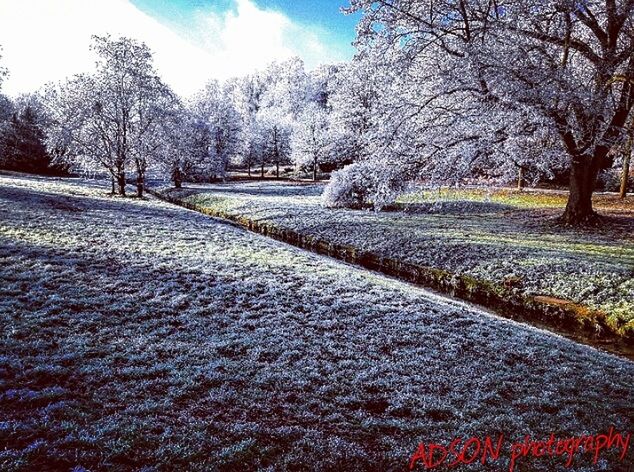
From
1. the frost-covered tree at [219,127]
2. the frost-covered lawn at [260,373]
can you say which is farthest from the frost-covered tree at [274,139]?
the frost-covered lawn at [260,373]

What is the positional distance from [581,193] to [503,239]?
5831 millimetres

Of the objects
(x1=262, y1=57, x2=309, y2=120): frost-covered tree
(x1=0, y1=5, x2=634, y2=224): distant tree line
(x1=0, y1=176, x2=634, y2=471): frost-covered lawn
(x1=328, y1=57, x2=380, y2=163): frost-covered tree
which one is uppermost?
(x1=262, y1=57, x2=309, y2=120): frost-covered tree

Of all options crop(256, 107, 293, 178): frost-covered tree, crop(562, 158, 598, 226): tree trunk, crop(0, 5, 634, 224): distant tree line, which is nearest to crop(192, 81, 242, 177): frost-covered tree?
crop(256, 107, 293, 178): frost-covered tree

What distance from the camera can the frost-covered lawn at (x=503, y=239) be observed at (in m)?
15.1

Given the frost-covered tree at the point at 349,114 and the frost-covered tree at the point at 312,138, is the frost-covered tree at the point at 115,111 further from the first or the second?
the frost-covered tree at the point at 312,138

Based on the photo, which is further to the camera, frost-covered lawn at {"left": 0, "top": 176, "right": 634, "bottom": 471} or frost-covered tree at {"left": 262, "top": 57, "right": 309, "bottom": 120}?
frost-covered tree at {"left": 262, "top": 57, "right": 309, "bottom": 120}

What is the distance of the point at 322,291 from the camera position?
46.3 ft

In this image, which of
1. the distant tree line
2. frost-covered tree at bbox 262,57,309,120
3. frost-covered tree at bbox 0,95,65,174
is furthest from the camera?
frost-covered tree at bbox 262,57,309,120

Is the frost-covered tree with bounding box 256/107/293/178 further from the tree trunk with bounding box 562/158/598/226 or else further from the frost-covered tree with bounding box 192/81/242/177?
the tree trunk with bounding box 562/158/598/226

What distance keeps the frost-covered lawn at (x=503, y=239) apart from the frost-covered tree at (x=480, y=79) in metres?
A: 2.97

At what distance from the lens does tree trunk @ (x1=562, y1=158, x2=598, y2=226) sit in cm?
2233

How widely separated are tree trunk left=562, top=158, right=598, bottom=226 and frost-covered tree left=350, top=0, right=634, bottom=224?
9.66 ft

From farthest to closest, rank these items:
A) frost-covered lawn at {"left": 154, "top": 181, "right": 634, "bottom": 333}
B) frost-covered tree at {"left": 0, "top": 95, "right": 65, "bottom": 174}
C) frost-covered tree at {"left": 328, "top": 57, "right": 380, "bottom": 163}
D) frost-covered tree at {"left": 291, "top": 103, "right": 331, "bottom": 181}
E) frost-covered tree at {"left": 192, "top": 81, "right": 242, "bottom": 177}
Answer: frost-covered tree at {"left": 291, "top": 103, "right": 331, "bottom": 181}
frost-covered tree at {"left": 0, "top": 95, "right": 65, "bottom": 174}
frost-covered tree at {"left": 192, "top": 81, "right": 242, "bottom": 177}
frost-covered tree at {"left": 328, "top": 57, "right": 380, "bottom": 163}
frost-covered lawn at {"left": 154, "top": 181, "right": 634, "bottom": 333}

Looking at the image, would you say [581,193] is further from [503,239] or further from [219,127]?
[219,127]
